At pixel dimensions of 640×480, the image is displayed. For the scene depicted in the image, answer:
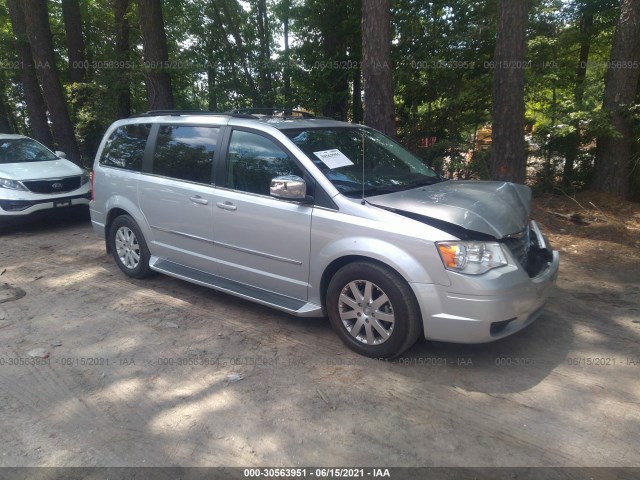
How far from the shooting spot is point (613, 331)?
14.1ft

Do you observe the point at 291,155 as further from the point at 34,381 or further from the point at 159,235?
the point at 34,381

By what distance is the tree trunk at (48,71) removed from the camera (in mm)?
12625

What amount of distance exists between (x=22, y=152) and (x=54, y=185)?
1.46 m

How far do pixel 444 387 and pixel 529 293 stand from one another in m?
0.94

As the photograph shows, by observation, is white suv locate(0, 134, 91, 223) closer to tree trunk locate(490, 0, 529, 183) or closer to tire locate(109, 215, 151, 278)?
tire locate(109, 215, 151, 278)

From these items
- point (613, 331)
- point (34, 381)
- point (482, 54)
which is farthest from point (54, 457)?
point (482, 54)

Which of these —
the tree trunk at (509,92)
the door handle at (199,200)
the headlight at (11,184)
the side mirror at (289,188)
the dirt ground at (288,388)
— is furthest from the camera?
the headlight at (11,184)

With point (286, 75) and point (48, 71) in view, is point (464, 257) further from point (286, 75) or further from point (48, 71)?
point (48, 71)

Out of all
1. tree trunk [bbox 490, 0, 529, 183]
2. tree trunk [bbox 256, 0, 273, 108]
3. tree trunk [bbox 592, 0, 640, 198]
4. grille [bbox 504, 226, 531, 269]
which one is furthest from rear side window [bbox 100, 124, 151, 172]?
tree trunk [bbox 256, 0, 273, 108]

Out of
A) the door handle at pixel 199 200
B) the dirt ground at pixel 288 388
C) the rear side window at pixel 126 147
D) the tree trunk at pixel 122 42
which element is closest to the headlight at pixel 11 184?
the rear side window at pixel 126 147

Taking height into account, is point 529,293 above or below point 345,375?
above

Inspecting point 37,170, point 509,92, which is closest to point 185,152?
point 37,170

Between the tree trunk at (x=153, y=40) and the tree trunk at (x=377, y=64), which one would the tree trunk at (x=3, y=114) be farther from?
the tree trunk at (x=377, y=64)

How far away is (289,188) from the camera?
389 centimetres
